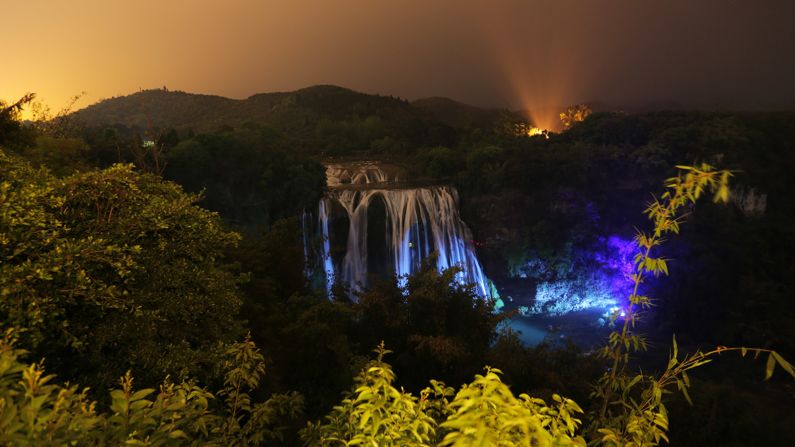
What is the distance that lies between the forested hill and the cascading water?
31548 millimetres

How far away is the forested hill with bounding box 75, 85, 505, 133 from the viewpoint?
205 feet

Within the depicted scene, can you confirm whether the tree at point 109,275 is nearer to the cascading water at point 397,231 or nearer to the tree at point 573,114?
the cascading water at point 397,231

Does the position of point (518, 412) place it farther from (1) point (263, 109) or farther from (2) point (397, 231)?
(1) point (263, 109)

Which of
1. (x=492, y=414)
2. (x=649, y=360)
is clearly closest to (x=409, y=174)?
(x=649, y=360)

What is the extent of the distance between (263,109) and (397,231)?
52862mm

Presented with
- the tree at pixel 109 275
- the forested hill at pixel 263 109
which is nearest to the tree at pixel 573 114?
the forested hill at pixel 263 109

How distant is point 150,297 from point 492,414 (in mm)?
5180

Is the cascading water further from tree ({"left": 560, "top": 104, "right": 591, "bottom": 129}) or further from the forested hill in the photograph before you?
tree ({"left": 560, "top": 104, "right": 591, "bottom": 129})

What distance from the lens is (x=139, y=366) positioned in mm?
5434

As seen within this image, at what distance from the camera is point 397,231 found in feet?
87.1

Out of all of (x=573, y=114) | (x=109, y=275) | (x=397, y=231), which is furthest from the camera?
(x=573, y=114)

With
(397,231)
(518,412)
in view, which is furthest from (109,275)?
(397,231)

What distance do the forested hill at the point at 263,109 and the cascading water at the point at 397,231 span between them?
31548 millimetres

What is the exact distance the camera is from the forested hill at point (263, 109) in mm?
62625
